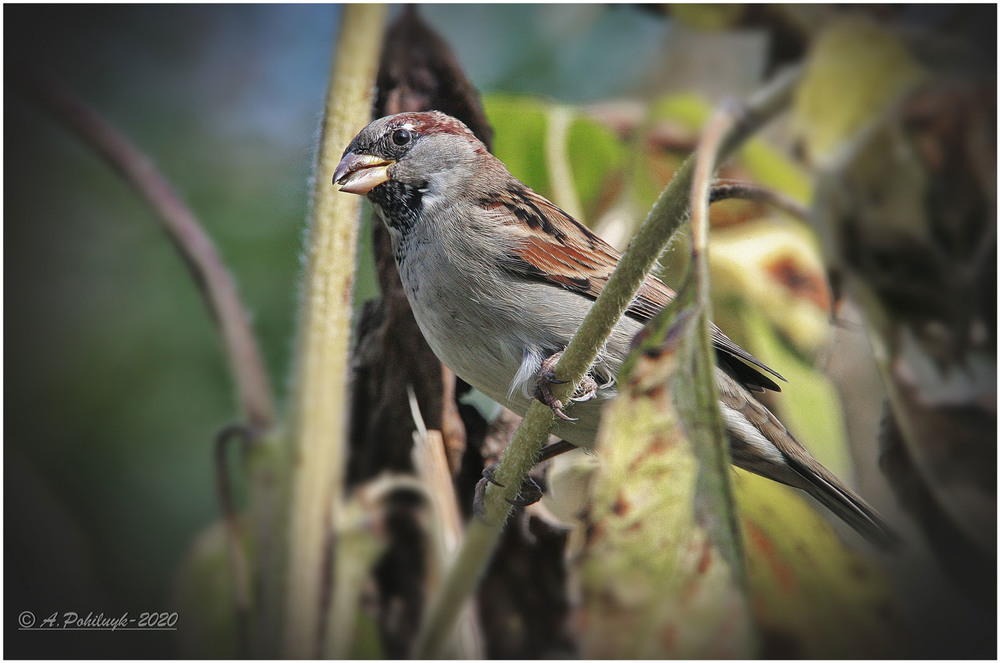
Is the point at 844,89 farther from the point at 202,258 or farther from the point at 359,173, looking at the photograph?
the point at 202,258

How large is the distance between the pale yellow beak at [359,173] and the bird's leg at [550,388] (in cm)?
48

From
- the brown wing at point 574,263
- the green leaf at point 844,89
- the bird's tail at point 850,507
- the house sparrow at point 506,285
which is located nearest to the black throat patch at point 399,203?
the house sparrow at point 506,285

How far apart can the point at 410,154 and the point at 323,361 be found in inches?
18.2

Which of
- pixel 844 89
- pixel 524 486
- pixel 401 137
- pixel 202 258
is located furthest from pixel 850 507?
pixel 202 258

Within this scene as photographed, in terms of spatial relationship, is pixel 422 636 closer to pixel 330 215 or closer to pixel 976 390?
pixel 330 215

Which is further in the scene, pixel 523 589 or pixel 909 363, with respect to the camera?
pixel 523 589

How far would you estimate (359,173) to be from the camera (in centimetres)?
161

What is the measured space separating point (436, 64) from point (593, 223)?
0.47 metres

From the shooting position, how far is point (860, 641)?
1.57 metres

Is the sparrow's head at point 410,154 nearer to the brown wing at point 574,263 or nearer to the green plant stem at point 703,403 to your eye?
the brown wing at point 574,263

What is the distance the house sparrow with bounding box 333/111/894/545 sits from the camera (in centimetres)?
156

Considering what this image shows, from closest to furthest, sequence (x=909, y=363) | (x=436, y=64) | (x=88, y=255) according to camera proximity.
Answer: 1. (x=909, y=363)
2. (x=436, y=64)
3. (x=88, y=255)

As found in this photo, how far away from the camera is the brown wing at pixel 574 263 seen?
5.24ft

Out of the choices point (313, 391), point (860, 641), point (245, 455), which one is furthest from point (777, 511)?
point (245, 455)
